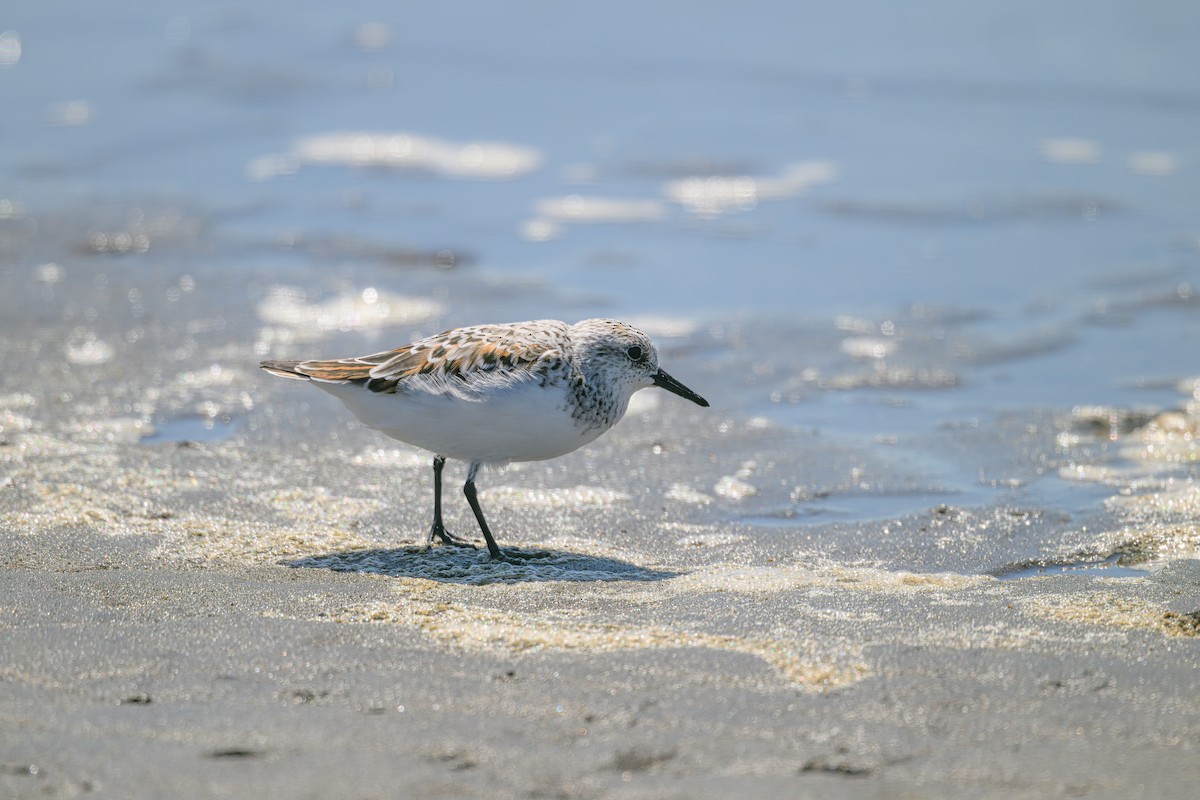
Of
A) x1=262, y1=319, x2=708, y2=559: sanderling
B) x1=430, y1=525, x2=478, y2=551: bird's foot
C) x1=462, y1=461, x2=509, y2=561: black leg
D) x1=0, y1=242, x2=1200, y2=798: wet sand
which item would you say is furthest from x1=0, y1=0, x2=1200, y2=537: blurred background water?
x1=430, y1=525, x2=478, y2=551: bird's foot

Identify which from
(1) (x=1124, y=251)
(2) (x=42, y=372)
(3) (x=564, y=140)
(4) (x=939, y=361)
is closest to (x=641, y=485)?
(4) (x=939, y=361)

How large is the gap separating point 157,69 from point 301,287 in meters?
9.07

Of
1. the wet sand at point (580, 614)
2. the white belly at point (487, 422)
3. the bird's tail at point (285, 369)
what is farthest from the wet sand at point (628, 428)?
the bird's tail at point (285, 369)

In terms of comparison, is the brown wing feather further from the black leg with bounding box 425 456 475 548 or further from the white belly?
the black leg with bounding box 425 456 475 548

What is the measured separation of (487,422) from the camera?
6.31m

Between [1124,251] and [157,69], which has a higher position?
[157,69]

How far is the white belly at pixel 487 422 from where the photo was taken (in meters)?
6.30

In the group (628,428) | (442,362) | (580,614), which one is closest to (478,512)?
(442,362)

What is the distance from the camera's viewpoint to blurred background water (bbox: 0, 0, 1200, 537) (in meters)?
10.6

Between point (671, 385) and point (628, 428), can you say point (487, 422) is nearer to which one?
point (671, 385)

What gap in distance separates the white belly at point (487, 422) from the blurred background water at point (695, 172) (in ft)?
9.14

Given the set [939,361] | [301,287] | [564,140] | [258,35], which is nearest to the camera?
[939,361]

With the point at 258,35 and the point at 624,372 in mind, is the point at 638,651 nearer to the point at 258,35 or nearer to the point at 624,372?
the point at 624,372

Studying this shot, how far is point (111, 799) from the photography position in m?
3.68
